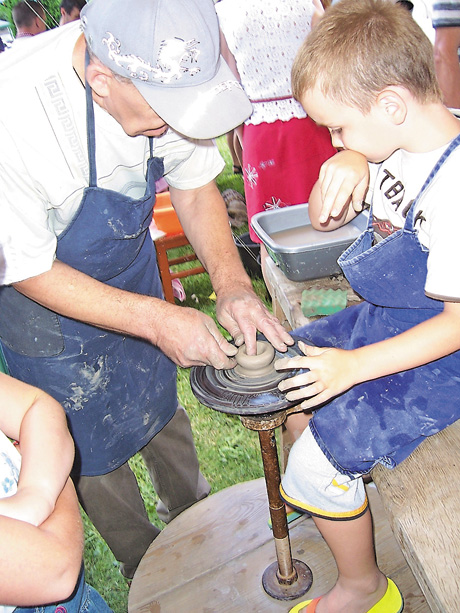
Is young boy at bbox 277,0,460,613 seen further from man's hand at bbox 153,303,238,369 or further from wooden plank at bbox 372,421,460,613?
man's hand at bbox 153,303,238,369

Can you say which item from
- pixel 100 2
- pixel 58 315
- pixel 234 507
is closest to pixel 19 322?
pixel 58 315

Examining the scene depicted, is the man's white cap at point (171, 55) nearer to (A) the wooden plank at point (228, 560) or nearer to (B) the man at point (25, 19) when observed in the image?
(A) the wooden plank at point (228, 560)

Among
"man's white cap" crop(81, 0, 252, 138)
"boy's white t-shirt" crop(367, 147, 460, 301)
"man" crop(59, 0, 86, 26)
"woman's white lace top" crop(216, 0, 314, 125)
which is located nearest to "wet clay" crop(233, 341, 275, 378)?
"boy's white t-shirt" crop(367, 147, 460, 301)

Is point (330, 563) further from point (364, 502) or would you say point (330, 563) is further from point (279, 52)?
point (279, 52)

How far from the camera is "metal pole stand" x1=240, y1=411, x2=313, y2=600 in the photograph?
5.86ft

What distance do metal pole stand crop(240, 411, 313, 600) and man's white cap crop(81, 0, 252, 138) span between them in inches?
36.1

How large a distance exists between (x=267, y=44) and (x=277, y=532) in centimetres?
266

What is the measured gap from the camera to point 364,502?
6.13ft

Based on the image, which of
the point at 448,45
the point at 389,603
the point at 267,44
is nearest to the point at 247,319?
the point at 389,603

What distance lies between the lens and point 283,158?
3477 millimetres

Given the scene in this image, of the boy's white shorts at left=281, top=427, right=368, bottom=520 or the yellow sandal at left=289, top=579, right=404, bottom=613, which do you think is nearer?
the boy's white shorts at left=281, top=427, right=368, bottom=520

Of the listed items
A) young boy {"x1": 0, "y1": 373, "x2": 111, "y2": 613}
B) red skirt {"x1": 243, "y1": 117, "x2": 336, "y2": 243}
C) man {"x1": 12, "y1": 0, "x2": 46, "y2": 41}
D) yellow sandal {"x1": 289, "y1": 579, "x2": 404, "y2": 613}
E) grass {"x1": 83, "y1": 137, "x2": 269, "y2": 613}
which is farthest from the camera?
man {"x1": 12, "y1": 0, "x2": 46, "y2": 41}

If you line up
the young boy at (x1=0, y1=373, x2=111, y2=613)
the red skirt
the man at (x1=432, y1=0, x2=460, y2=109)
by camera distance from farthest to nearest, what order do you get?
the man at (x1=432, y1=0, x2=460, y2=109) < the red skirt < the young boy at (x1=0, y1=373, x2=111, y2=613)

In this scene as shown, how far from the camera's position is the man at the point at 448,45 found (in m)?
3.90
